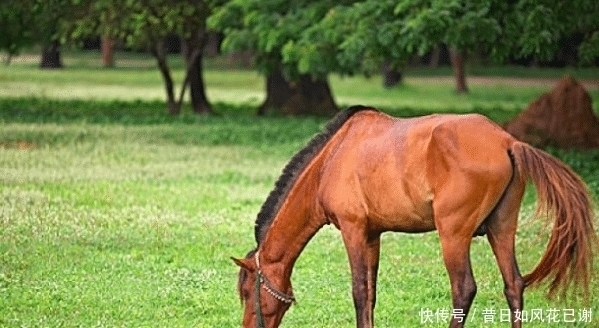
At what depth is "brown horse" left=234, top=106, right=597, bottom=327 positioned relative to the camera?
8.80m

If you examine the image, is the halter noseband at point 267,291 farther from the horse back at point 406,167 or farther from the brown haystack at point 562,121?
the brown haystack at point 562,121

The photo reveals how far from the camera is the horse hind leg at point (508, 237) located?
8930 mm

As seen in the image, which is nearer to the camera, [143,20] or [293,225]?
[293,225]

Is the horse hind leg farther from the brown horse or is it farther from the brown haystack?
the brown haystack

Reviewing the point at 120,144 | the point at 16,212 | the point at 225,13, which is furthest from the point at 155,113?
the point at 16,212

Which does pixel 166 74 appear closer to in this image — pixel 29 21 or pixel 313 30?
pixel 29 21

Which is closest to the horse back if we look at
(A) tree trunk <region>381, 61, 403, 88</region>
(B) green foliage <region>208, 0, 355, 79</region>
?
(B) green foliage <region>208, 0, 355, 79</region>

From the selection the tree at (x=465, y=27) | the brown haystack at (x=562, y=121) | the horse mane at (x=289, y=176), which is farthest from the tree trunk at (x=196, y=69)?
the horse mane at (x=289, y=176)

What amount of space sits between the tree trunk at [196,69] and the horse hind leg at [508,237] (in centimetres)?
2147

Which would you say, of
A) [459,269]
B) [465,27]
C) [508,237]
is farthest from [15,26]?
[459,269]

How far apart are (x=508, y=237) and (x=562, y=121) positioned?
597 inches

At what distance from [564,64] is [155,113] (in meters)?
33.5

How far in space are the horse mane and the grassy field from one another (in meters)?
1.16

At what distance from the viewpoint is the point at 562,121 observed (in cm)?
2384
